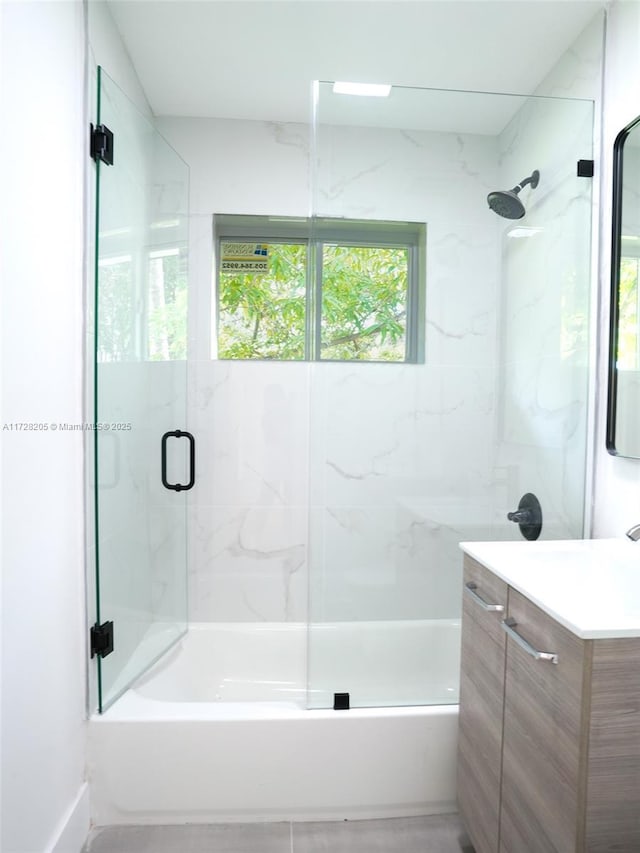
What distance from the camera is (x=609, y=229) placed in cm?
173

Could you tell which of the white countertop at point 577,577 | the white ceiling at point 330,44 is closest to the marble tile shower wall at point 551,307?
the white ceiling at point 330,44

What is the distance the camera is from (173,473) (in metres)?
2.41

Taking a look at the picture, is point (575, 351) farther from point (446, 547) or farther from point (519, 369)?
point (446, 547)

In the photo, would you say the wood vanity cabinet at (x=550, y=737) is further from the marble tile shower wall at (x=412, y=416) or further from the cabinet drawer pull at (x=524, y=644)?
the marble tile shower wall at (x=412, y=416)

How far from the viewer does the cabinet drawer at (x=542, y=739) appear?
38.6 inches

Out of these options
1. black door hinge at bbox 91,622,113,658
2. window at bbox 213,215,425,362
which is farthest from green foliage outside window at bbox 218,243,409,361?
black door hinge at bbox 91,622,113,658

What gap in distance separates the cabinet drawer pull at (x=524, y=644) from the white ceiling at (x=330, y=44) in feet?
6.24

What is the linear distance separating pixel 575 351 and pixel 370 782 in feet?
5.13

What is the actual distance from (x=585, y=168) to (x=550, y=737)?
172cm

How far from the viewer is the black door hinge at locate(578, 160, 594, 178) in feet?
5.90

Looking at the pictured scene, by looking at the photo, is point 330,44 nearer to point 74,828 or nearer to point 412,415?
point 412,415

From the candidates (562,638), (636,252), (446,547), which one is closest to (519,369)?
(636,252)

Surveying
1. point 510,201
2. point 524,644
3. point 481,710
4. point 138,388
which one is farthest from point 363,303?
point 481,710

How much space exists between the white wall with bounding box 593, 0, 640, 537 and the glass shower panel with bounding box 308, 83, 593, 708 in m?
0.06
